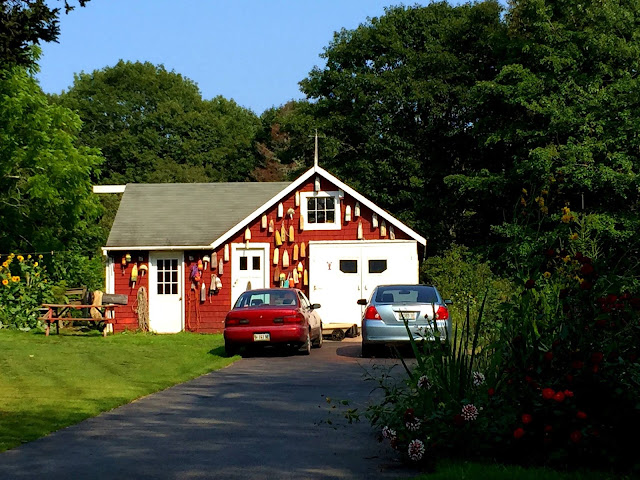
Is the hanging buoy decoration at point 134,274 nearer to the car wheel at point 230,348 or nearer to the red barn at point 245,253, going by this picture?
the red barn at point 245,253

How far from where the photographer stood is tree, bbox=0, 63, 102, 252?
4025cm

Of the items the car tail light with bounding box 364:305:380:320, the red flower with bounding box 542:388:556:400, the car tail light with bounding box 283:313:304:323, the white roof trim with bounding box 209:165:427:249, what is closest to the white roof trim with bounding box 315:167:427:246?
the white roof trim with bounding box 209:165:427:249

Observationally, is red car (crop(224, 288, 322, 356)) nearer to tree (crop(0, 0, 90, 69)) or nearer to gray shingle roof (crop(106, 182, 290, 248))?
tree (crop(0, 0, 90, 69))

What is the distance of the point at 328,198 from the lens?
33.4 meters

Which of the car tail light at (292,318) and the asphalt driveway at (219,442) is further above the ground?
the car tail light at (292,318)

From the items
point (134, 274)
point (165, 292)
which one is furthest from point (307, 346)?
point (134, 274)

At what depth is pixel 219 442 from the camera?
10.2m

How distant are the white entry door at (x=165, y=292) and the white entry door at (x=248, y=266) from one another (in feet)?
5.80

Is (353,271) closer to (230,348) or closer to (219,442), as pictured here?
(230,348)

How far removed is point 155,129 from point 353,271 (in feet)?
142

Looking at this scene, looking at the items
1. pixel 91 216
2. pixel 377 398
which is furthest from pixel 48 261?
pixel 377 398

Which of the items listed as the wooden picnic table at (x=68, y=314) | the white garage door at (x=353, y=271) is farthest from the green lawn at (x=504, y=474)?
the white garage door at (x=353, y=271)

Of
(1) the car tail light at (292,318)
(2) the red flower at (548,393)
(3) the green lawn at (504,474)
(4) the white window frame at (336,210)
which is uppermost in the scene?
(4) the white window frame at (336,210)

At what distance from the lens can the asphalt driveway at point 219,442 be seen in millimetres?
8535
